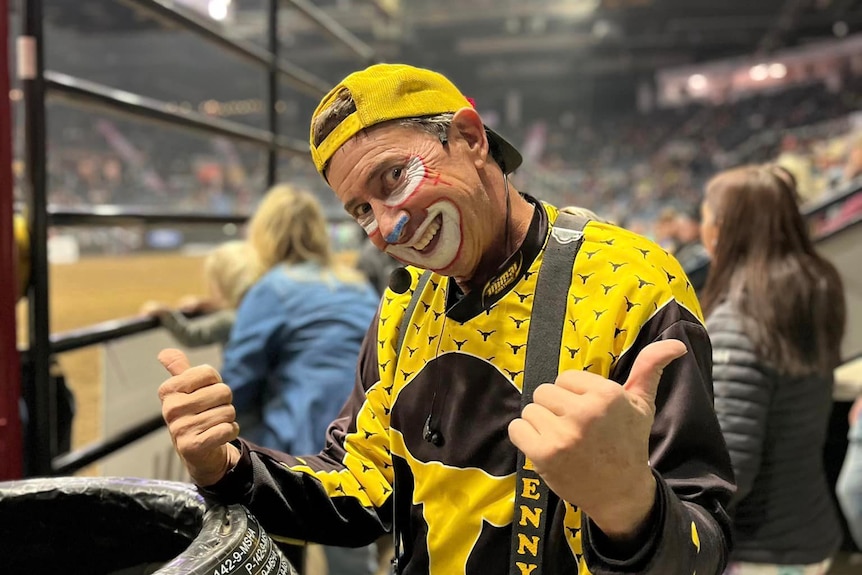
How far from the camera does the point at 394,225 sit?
34.2 inches

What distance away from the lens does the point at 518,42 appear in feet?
44.3

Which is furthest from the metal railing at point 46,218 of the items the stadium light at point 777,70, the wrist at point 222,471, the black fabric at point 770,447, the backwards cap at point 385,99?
the stadium light at point 777,70

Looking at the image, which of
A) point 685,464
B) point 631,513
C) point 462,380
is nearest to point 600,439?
point 631,513

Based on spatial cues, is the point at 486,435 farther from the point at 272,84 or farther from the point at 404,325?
the point at 272,84

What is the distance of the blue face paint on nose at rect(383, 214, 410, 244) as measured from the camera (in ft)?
2.83

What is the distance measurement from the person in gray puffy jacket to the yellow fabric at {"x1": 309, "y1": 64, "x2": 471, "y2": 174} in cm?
99

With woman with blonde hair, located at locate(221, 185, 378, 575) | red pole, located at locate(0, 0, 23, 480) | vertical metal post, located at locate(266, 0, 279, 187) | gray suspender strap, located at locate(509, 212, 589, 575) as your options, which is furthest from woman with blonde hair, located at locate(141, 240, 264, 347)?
gray suspender strap, located at locate(509, 212, 589, 575)

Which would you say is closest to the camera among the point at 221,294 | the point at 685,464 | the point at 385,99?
the point at 685,464

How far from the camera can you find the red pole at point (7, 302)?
127 cm

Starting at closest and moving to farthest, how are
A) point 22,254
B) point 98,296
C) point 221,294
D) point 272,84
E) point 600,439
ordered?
point 600,439 → point 22,254 → point 221,294 → point 272,84 → point 98,296

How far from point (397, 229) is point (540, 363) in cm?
24

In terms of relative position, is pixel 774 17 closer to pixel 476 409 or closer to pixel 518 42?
pixel 518 42

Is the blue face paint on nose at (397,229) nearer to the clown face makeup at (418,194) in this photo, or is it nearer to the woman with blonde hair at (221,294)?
the clown face makeup at (418,194)

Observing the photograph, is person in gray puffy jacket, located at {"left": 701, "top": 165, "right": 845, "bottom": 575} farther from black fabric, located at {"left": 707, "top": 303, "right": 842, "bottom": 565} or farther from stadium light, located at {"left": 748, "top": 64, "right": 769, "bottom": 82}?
stadium light, located at {"left": 748, "top": 64, "right": 769, "bottom": 82}
